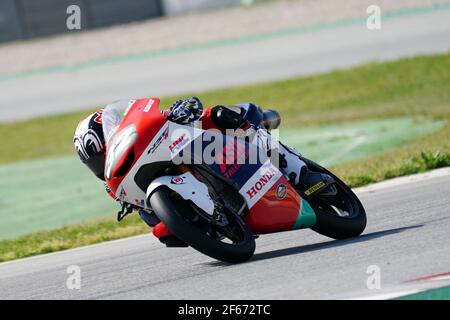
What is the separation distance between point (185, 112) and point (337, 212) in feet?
4.94

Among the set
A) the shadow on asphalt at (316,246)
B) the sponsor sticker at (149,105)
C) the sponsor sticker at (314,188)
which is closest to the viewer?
the sponsor sticker at (149,105)

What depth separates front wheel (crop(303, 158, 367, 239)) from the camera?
7.08m

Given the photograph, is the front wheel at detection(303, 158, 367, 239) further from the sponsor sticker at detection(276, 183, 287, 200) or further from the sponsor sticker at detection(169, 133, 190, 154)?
the sponsor sticker at detection(169, 133, 190, 154)

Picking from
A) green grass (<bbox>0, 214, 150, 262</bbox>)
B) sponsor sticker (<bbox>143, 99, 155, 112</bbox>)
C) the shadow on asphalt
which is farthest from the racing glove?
green grass (<bbox>0, 214, 150, 262</bbox>)

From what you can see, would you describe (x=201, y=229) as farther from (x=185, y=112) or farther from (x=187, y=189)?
(x=185, y=112)

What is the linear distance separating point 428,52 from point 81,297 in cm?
1641

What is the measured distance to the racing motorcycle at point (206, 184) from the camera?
638 centimetres

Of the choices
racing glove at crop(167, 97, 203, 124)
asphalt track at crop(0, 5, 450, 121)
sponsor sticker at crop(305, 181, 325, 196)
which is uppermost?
racing glove at crop(167, 97, 203, 124)

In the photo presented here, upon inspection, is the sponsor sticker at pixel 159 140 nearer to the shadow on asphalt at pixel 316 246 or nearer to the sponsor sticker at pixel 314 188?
the shadow on asphalt at pixel 316 246

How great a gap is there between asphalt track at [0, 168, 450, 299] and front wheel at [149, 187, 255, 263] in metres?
0.12

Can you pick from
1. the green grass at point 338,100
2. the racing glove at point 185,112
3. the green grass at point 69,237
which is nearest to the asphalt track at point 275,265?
the green grass at point 69,237

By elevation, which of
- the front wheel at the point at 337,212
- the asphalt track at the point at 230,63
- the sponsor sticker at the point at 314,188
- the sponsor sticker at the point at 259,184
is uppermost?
the sponsor sticker at the point at 259,184

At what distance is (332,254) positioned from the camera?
6496mm

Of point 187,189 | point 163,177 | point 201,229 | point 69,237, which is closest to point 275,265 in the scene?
point 201,229
